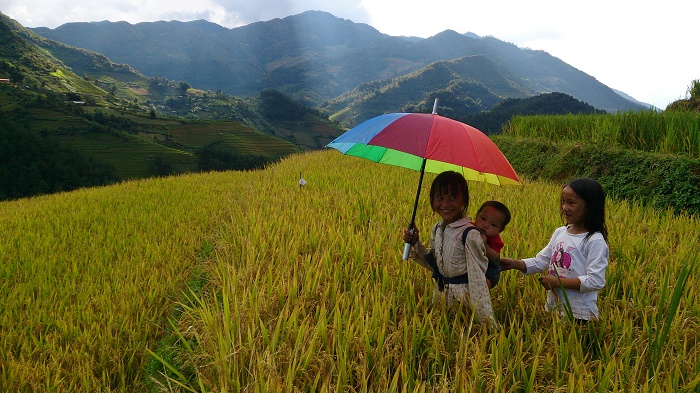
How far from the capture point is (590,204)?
1866 mm

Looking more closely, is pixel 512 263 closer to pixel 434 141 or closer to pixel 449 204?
pixel 449 204

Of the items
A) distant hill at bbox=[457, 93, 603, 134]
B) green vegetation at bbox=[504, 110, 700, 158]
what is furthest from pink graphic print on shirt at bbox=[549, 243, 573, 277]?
distant hill at bbox=[457, 93, 603, 134]

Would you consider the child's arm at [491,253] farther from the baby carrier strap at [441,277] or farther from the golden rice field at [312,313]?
the golden rice field at [312,313]

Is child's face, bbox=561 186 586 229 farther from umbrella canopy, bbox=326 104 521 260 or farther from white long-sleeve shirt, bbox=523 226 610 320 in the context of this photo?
umbrella canopy, bbox=326 104 521 260

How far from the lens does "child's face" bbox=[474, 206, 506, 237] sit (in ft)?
6.29

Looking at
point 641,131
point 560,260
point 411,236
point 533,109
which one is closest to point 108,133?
point 533,109

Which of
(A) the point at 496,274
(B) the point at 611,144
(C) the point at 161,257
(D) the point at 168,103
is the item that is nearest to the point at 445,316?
(A) the point at 496,274

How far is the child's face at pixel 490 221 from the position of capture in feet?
6.29

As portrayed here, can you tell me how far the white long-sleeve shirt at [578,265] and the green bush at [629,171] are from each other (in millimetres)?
3803

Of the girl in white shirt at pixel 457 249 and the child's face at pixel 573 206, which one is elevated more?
the child's face at pixel 573 206

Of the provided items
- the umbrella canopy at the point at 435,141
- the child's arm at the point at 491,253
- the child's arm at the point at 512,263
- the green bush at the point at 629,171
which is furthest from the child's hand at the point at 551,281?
the green bush at the point at 629,171

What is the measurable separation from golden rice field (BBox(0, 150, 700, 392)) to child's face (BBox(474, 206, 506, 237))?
47 centimetres

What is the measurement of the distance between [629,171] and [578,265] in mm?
4892

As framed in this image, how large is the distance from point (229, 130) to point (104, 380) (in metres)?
88.5
